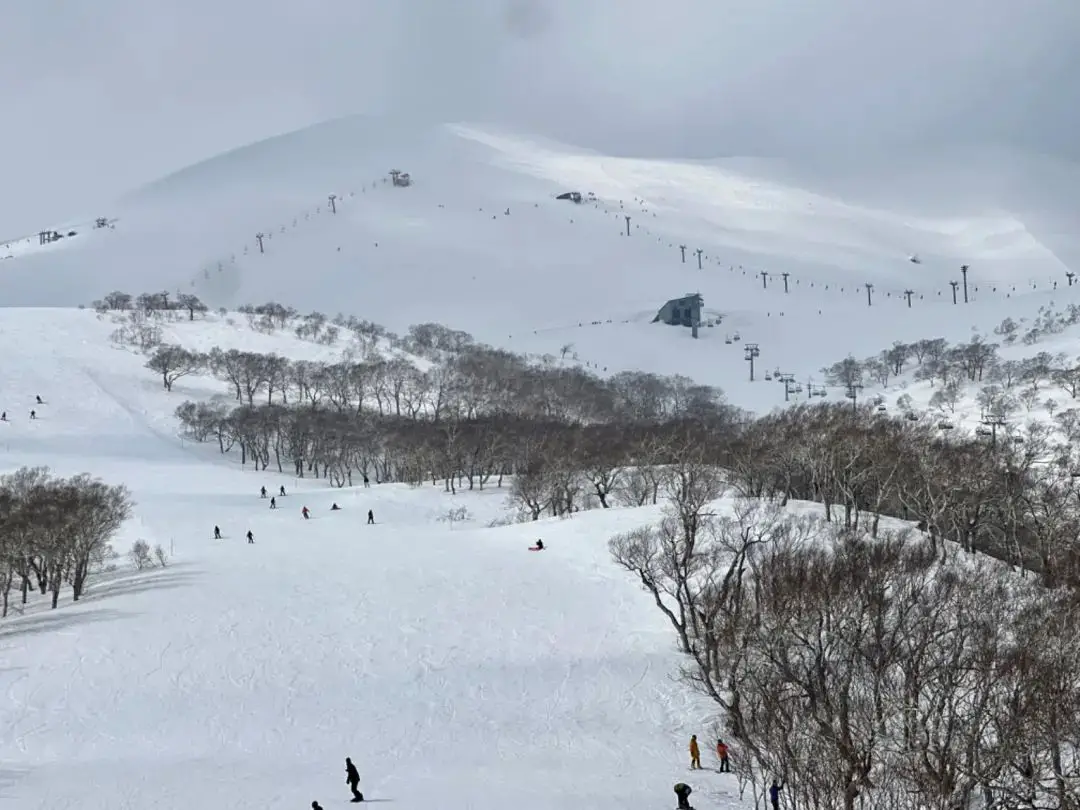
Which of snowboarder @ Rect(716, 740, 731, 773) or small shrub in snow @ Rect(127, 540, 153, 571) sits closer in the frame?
snowboarder @ Rect(716, 740, 731, 773)

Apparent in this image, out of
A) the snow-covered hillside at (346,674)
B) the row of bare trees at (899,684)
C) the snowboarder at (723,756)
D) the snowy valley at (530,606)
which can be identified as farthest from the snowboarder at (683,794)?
the snowboarder at (723,756)

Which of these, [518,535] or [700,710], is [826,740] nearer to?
[700,710]

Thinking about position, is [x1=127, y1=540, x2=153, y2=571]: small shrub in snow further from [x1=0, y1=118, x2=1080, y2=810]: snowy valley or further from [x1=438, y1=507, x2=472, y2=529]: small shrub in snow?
[x1=438, y1=507, x2=472, y2=529]: small shrub in snow

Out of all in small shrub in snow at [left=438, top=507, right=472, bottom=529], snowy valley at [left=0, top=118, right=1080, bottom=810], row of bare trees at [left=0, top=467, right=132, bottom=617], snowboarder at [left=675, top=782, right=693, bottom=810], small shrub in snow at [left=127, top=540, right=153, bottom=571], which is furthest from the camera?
small shrub in snow at [left=438, top=507, right=472, bottom=529]

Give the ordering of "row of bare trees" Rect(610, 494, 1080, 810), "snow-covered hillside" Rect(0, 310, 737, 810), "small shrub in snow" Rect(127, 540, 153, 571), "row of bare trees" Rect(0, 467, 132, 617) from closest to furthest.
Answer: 1. "row of bare trees" Rect(610, 494, 1080, 810)
2. "snow-covered hillside" Rect(0, 310, 737, 810)
3. "row of bare trees" Rect(0, 467, 132, 617)
4. "small shrub in snow" Rect(127, 540, 153, 571)

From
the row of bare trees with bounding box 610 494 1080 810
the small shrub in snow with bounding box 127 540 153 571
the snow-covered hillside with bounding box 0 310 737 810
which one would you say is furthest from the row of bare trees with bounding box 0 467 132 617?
the row of bare trees with bounding box 610 494 1080 810

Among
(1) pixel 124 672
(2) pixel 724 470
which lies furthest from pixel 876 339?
(1) pixel 124 672
